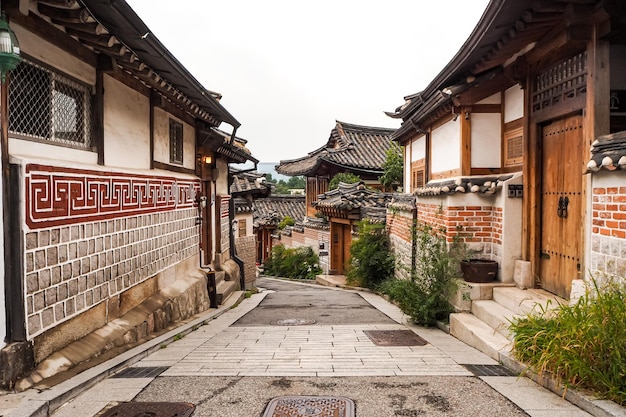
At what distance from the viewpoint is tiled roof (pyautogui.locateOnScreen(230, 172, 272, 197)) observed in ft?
67.5

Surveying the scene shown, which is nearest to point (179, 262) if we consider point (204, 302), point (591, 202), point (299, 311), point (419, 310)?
point (204, 302)

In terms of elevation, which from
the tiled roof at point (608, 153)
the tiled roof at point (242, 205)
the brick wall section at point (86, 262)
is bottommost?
the brick wall section at point (86, 262)

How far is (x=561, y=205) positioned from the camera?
22.3ft

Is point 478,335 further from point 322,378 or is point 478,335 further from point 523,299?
point 322,378

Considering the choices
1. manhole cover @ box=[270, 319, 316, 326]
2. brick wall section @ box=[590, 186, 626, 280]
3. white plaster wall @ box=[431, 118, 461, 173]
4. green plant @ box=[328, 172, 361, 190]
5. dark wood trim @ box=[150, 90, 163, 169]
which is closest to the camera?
brick wall section @ box=[590, 186, 626, 280]

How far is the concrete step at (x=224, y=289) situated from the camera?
40.5 feet

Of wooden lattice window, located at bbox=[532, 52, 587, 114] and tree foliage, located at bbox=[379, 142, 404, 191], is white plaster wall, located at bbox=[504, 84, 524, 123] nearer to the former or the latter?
wooden lattice window, located at bbox=[532, 52, 587, 114]

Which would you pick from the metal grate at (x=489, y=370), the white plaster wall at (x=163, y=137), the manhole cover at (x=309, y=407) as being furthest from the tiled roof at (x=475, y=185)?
the white plaster wall at (x=163, y=137)

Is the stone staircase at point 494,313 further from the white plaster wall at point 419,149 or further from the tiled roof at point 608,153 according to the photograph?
the white plaster wall at point 419,149

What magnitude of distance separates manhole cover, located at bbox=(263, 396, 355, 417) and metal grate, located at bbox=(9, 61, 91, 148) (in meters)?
3.56

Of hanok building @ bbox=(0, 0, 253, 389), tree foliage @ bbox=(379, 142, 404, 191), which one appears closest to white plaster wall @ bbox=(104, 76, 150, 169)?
hanok building @ bbox=(0, 0, 253, 389)

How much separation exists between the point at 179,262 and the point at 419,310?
16.4ft

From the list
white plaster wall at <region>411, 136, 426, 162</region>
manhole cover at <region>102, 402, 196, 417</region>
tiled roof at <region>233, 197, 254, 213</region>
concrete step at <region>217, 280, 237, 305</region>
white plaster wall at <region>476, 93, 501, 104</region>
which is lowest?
concrete step at <region>217, 280, 237, 305</region>

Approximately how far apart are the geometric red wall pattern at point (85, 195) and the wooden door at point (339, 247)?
11432 millimetres
